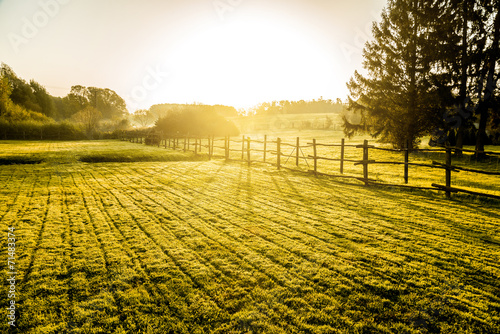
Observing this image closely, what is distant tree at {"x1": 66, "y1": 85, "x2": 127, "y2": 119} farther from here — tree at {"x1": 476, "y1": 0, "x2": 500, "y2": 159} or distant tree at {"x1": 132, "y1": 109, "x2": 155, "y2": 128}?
tree at {"x1": 476, "y1": 0, "x2": 500, "y2": 159}

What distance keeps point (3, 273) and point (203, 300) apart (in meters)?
2.93

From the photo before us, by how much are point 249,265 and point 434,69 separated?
22370 mm

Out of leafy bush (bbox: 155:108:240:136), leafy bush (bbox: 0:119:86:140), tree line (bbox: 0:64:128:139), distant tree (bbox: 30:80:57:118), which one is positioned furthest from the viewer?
distant tree (bbox: 30:80:57:118)

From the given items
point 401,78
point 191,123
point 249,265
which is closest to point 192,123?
point 191,123

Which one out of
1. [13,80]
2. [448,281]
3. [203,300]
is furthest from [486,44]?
[13,80]

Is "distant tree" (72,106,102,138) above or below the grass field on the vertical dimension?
above

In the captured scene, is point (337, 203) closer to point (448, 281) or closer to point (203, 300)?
point (448, 281)

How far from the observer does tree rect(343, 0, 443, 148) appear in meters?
18.1

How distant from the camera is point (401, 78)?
1948cm

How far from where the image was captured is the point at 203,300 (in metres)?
2.96

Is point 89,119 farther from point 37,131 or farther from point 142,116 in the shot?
point 142,116

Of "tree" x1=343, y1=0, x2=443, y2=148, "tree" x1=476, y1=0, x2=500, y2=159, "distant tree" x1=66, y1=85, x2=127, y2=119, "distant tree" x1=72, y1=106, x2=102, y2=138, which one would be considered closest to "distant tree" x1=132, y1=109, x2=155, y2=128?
"distant tree" x1=66, y1=85, x2=127, y2=119

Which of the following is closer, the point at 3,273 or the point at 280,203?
the point at 3,273

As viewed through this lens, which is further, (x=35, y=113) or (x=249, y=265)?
(x=35, y=113)
